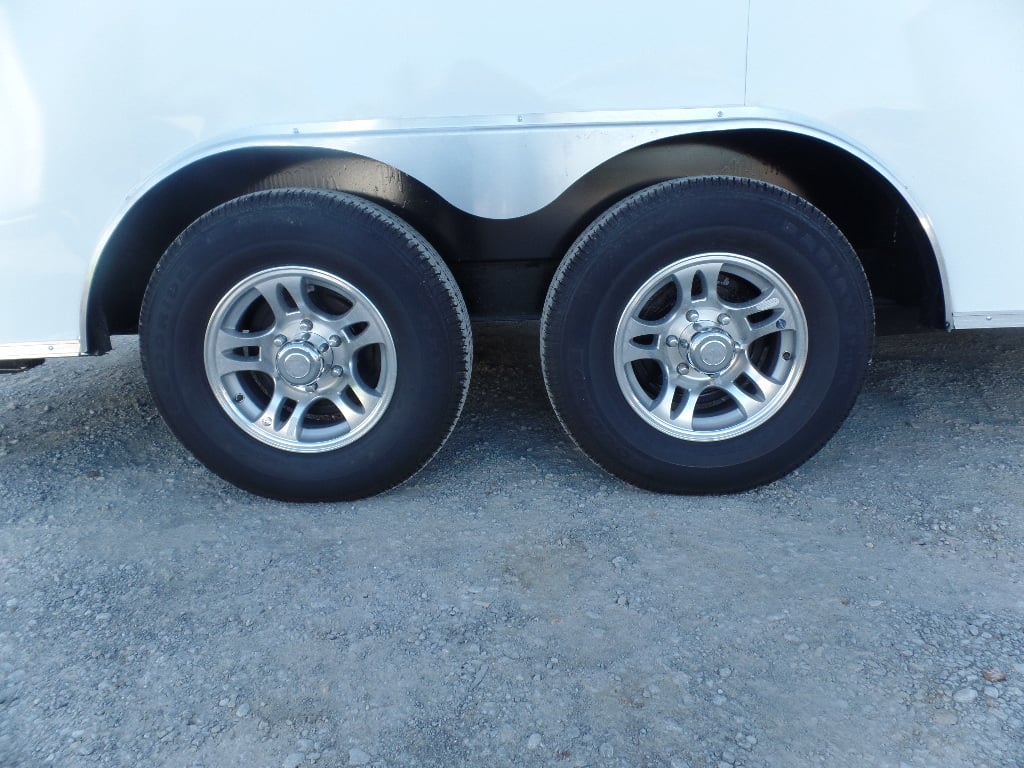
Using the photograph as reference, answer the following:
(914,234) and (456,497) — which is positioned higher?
(914,234)

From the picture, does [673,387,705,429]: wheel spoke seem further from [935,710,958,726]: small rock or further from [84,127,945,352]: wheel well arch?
[935,710,958,726]: small rock

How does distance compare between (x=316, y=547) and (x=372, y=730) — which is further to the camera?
(x=316, y=547)

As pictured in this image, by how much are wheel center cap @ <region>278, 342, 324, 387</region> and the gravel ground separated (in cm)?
47

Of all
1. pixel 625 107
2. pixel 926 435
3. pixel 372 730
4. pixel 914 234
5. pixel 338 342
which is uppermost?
pixel 625 107

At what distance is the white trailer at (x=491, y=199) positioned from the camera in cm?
259

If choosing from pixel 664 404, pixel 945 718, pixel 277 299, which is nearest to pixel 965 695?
pixel 945 718

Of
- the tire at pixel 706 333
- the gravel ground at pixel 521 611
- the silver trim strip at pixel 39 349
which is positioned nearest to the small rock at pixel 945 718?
the gravel ground at pixel 521 611

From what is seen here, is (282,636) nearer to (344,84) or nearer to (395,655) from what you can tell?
(395,655)

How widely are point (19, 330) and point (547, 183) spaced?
5.90ft

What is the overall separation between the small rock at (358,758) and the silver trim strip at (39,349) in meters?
1.68

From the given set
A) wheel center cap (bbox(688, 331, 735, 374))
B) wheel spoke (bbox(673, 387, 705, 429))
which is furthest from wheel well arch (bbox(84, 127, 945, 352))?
wheel spoke (bbox(673, 387, 705, 429))

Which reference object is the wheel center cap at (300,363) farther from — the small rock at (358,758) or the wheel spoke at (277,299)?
the small rock at (358,758)

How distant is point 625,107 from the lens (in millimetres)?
2645

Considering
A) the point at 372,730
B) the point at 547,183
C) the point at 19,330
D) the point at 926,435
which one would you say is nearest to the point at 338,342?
the point at 547,183
